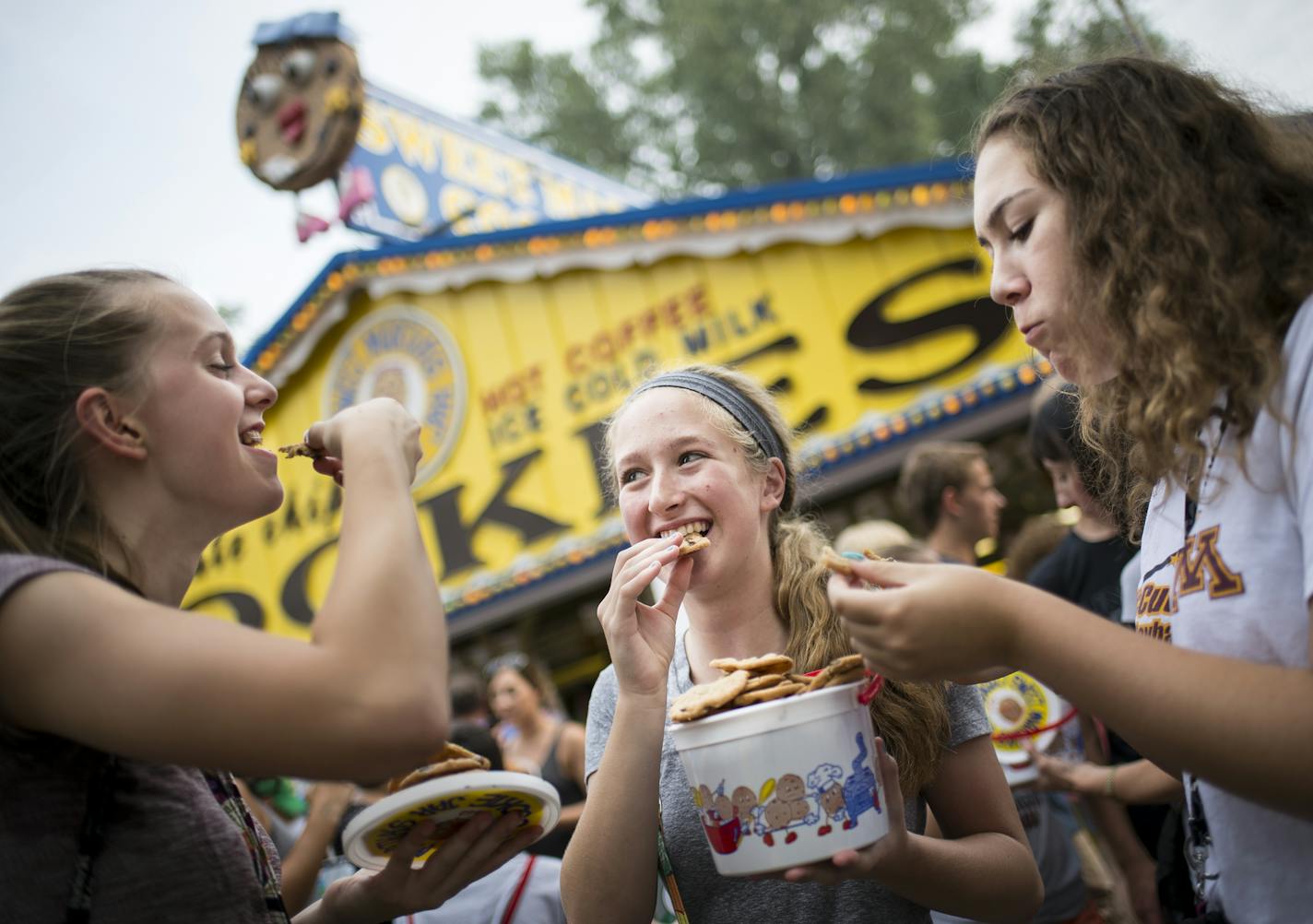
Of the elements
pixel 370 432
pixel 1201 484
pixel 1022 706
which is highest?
pixel 370 432

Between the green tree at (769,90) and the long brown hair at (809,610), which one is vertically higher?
the green tree at (769,90)

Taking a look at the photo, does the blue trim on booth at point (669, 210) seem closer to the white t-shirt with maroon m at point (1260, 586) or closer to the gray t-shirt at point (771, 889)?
the gray t-shirt at point (771, 889)

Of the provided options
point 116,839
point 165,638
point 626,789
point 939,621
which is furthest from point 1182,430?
point 116,839

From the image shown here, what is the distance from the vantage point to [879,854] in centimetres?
153

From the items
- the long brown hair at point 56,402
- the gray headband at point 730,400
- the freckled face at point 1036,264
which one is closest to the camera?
the long brown hair at point 56,402

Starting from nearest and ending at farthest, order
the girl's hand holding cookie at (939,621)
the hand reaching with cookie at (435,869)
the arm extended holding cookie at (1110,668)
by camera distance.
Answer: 1. the arm extended holding cookie at (1110,668)
2. the girl's hand holding cookie at (939,621)
3. the hand reaching with cookie at (435,869)

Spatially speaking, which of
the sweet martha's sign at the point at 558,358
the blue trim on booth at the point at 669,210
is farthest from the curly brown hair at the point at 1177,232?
the sweet martha's sign at the point at 558,358

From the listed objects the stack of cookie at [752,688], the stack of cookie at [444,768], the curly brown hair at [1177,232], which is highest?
the curly brown hair at [1177,232]

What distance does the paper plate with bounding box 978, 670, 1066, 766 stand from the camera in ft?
9.64

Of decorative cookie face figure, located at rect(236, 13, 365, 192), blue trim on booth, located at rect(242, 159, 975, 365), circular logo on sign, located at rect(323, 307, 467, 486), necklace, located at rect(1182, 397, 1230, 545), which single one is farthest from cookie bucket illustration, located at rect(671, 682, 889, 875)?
decorative cookie face figure, located at rect(236, 13, 365, 192)

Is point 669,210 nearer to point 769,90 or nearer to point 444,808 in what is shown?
point 444,808

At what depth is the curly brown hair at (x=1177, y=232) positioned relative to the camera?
4.57ft

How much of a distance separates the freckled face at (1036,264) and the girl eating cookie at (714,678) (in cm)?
70

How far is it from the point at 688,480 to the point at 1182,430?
98 cm
